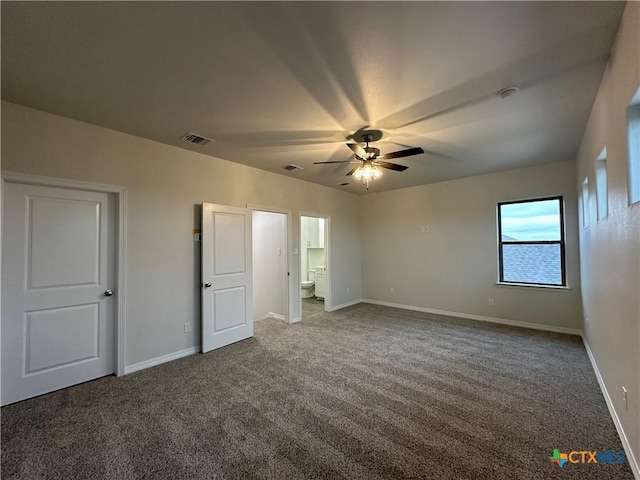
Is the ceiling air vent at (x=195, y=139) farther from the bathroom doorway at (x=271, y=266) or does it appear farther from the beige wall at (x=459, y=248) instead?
the beige wall at (x=459, y=248)

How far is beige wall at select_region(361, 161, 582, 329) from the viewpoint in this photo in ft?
14.3

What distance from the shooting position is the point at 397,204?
620 centimetres

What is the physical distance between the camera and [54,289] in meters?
2.71

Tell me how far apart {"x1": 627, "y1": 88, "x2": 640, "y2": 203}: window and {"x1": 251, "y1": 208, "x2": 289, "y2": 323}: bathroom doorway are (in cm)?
414

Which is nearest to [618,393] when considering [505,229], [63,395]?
[505,229]

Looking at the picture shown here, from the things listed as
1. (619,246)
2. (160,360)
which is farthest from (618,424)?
(160,360)

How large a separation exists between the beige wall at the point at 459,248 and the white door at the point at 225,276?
3347mm

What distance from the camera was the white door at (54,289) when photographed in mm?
2490

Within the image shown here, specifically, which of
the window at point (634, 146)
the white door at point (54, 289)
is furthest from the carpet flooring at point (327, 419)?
the window at point (634, 146)

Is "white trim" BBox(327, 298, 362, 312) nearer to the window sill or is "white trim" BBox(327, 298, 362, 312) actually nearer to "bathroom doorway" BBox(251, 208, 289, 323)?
"bathroom doorway" BBox(251, 208, 289, 323)

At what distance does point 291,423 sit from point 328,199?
4.45 m

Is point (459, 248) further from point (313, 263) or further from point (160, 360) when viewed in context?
point (160, 360)

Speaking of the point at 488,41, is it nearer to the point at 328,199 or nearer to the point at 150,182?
the point at 150,182

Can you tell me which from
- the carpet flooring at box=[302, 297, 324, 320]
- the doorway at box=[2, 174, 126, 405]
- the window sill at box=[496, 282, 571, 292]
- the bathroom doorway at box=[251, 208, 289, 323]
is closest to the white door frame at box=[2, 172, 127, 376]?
the doorway at box=[2, 174, 126, 405]
